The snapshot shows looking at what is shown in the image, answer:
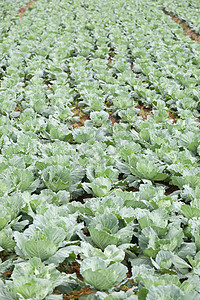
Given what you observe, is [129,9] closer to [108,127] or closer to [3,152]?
[108,127]

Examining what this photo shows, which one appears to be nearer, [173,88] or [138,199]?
[138,199]

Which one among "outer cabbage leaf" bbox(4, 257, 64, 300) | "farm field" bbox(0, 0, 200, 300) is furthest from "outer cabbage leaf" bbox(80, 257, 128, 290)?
"outer cabbage leaf" bbox(4, 257, 64, 300)

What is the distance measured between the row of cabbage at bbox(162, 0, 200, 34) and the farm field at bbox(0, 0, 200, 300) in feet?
13.6

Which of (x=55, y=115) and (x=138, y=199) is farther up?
(x=138, y=199)

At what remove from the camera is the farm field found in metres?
1.91

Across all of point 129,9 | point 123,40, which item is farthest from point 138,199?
point 129,9

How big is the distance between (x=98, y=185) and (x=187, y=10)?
10927 millimetres

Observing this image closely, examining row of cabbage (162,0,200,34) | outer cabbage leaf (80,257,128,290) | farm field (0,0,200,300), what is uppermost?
row of cabbage (162,0,200,34)

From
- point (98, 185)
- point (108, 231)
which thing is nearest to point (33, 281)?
point (108, 231)

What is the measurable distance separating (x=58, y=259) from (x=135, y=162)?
1.29 m

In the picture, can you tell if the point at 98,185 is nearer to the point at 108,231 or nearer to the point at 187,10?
the point at 108,231

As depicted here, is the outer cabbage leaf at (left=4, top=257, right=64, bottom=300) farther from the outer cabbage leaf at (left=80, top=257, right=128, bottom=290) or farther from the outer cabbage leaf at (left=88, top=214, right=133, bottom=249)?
the outer cabbage leaf at (left=88, top=214, right=133, bottom=249)

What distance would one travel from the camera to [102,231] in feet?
6.96

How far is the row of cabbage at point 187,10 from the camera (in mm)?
10273
